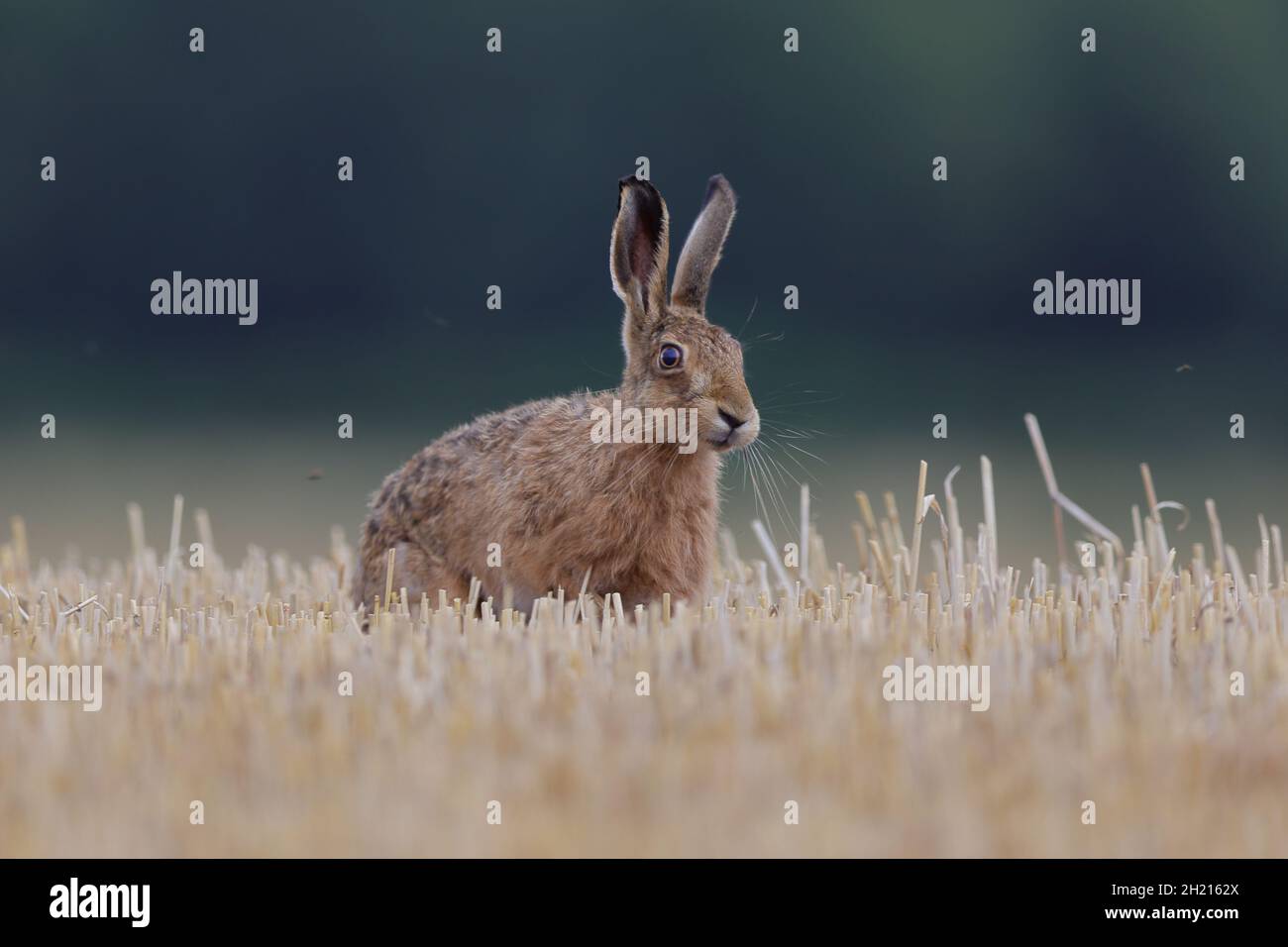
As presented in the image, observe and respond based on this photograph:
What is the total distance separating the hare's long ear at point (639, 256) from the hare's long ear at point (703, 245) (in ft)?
0.39

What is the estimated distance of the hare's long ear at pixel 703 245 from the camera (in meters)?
6.27

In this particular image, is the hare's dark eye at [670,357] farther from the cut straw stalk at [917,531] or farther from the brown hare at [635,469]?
the cut straw stalk at [917,531]

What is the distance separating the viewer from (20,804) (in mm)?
3541

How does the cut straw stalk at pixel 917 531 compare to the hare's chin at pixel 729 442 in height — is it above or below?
below

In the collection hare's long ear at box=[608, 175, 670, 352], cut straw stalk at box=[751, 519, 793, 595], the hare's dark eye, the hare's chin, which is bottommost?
cut straw stalk at box=[751, 519, 793, 595]

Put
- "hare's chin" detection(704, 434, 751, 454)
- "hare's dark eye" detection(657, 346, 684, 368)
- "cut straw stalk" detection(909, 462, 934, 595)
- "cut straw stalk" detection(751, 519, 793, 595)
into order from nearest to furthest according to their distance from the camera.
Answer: "hare's chin" detection(704, 434, 751, 454) < "hare's dark eye" detection(657, 346, 684, 368) < "cut straw stalk" detection(909, 462, 934, 595) < "cut straw stalk" detection(751, 519, 793, 595)

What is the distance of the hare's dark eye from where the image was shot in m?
6.04

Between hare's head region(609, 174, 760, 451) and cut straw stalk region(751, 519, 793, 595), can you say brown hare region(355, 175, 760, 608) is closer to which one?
hare's head region(609, 174, 760, 451)

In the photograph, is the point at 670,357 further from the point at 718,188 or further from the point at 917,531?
the point at 917,531

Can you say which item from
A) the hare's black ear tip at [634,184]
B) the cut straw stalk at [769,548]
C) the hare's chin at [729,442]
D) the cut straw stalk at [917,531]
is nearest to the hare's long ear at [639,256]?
the hare's black ear tip at [634,184]

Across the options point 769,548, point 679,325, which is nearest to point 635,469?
point 679,325

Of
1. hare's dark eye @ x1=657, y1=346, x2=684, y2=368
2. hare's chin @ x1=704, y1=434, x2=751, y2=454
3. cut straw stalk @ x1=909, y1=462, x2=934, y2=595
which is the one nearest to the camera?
hare's chin @ x1=704, y1=434, x2=751, y2=454

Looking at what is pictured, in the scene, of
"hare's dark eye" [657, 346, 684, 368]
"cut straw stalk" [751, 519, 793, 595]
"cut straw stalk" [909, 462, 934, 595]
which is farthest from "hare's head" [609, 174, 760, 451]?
"cut straw stalk" [909, 462, 934, 595]

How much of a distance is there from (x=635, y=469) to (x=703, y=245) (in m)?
0.95
